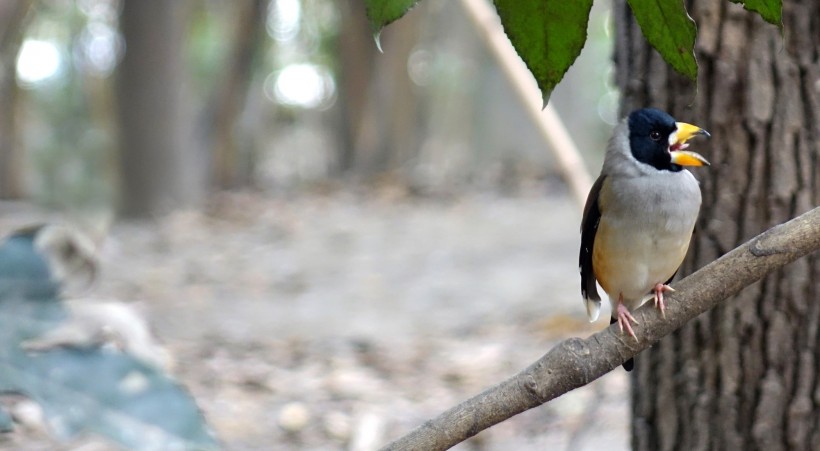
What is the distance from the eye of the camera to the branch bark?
1.41 m

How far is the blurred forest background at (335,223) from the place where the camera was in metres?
4.32

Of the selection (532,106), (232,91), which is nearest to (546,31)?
(532,106)

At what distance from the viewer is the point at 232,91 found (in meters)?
13.0

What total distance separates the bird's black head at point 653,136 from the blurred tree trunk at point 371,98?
37.9 ft

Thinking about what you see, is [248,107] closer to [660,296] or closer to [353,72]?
[353,72]

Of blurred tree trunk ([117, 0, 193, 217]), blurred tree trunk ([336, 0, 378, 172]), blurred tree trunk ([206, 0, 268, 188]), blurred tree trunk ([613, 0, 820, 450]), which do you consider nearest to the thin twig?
blurred tree trunk ([613, 0, 820, 450])

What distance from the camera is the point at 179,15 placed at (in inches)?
398

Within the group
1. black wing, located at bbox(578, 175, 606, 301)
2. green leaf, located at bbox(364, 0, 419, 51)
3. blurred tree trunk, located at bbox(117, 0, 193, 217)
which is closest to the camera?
green leaf, located at bbox(364, 0, 419, 51)

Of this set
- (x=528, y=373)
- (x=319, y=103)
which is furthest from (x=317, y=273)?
(x=319, y=103)

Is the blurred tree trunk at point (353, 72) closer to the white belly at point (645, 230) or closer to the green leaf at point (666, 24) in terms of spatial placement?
the white belly at point (645, 230)

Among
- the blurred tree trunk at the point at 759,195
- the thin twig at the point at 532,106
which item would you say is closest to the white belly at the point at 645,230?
the blurred tree trunk at the point at 759,195

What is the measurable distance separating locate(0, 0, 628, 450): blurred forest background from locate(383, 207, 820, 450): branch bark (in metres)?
1.06

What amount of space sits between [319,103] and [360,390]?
1936 centimetres

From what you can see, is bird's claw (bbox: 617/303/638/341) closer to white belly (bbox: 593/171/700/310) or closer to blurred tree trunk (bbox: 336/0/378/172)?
white belly (bbox: 593/171/700/310)
